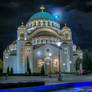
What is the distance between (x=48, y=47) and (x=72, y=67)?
10384 millimetres

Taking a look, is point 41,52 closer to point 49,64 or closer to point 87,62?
point 49,64

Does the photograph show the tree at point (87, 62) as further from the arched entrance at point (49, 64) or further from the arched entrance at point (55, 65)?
the arched entrance at point (49, 64)

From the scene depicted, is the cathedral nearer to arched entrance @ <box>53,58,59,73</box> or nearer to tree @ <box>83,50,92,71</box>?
arched entrance @ <box>53,58,59,73</box>

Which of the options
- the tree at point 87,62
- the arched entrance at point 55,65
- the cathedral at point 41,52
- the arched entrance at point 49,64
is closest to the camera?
the arched entrance at point 49,64

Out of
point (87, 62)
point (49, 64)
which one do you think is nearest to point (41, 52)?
point (49, 64)

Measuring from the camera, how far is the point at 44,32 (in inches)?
2271

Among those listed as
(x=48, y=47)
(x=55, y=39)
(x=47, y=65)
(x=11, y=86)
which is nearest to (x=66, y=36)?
(x=55, y=39)

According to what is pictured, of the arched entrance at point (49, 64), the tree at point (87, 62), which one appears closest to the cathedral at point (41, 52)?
the arched entrance at point (49, 64)

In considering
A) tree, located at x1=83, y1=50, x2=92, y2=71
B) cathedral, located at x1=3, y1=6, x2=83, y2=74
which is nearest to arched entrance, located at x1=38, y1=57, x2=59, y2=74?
cathedral, located at x1=3, y1=6, x2=83, y2=74

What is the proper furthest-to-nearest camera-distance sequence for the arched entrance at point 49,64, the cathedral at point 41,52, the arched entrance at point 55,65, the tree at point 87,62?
1. the tree at point 87,62
2. the arched entrance at point 55,65
3. the cathedral at point 41,52
4. the arched entrance at point 49,64

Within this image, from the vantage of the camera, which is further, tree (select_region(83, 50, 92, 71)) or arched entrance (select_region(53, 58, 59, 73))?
tree (select_region(83, 50, 92, 71))

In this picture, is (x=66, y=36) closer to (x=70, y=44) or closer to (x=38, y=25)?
(x=70, y=44)

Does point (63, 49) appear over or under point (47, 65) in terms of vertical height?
over

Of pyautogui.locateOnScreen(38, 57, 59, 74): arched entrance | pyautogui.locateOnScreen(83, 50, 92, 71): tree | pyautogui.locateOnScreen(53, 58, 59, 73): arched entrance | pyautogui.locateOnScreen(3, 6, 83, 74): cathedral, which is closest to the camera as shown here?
pyautogui.locateOnScreen(38, 57, 59, 74): arched entrance
